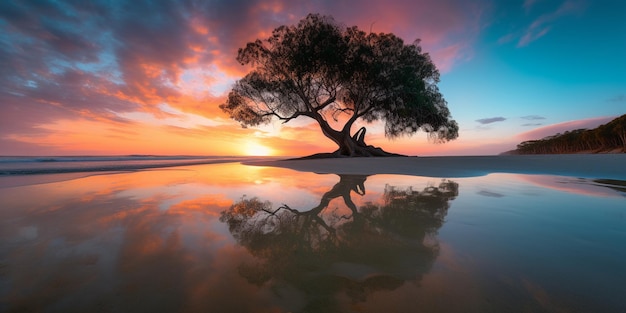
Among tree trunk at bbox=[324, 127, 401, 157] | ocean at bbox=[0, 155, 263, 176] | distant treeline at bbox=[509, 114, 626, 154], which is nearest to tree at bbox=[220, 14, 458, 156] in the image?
tree trunk at bbox=[324, 127, 401, 157]

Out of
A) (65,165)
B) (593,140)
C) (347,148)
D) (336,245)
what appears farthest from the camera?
(593,140)

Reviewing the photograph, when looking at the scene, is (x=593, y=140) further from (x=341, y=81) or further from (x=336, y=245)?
(x=336, y=245)

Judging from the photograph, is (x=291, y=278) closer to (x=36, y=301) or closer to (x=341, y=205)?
(x=36, y=301)

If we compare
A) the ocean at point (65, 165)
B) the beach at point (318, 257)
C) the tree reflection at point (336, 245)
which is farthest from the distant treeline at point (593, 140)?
the ocean at point (65, 165)

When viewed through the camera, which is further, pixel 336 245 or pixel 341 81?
pixel 341 81

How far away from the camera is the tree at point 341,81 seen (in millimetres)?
16328

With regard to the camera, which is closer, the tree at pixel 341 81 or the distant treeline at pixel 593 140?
the tree at pixel 341 81

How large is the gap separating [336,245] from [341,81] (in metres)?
17.1

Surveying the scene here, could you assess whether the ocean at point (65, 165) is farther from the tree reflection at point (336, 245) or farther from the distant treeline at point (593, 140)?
the distant treeline at point (593, 140)

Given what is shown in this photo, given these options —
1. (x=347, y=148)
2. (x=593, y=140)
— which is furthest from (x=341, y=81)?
(x=593, y=140)

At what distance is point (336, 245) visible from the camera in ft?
5.87

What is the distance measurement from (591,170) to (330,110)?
16.0 m

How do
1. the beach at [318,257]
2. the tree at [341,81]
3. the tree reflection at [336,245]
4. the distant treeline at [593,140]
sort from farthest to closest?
the distant treeline at [593,140] < the tree at [341,81] < the tree reflection at [336,245] < the beach at [318,257]

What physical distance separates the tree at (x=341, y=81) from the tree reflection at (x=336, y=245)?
15.1m
